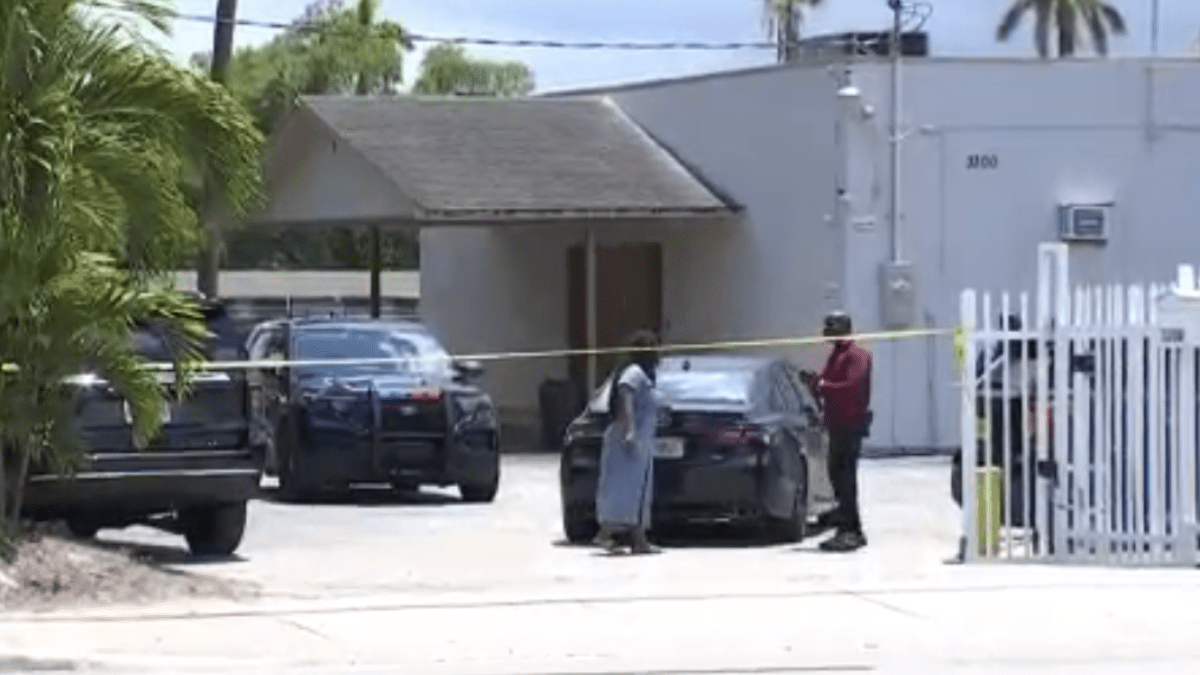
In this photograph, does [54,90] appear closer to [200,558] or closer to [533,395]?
[200,558]

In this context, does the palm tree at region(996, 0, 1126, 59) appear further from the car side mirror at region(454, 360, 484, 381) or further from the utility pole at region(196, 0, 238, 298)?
the car side mirror at region(454, 360, 484, 381)

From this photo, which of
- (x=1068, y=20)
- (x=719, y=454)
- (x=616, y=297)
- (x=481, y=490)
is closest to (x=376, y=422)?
(x=481, y=490)

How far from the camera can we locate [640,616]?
14.5m

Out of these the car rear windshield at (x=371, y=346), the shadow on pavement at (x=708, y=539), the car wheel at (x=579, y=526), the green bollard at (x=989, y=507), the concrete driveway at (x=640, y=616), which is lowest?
the shadow on pavement at (x=708, y=539)

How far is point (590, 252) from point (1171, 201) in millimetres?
7214

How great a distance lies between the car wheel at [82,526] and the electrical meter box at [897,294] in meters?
13.0

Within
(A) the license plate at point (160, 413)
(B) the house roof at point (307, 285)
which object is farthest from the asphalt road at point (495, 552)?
(B) the house roof at point (307, 285)

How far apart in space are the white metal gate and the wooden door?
1636 centimetres

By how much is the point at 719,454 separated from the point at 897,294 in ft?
37.0

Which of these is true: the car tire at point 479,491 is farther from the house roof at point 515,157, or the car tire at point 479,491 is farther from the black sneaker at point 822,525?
the house roof at point 515,157

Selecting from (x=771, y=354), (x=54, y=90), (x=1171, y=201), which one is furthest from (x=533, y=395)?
(x=54, y=90)

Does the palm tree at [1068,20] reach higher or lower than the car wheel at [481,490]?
higher

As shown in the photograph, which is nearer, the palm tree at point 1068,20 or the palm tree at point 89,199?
the palm tree at point 89,199

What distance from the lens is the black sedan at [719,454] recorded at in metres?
18.4
